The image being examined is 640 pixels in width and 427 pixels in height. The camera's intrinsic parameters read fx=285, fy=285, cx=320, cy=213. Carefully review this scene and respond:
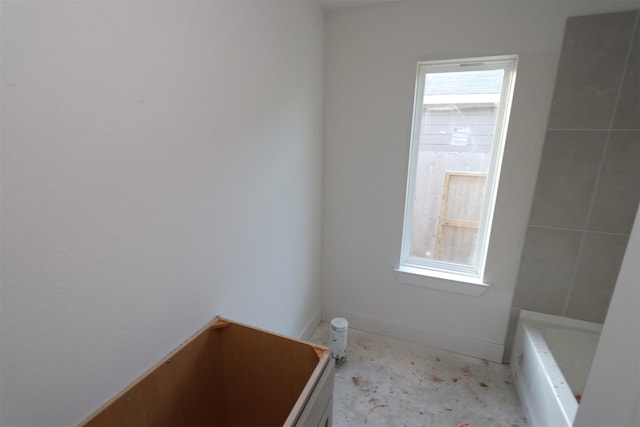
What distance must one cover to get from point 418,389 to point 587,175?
1.62 m

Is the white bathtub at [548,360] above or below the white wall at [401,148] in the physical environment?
below

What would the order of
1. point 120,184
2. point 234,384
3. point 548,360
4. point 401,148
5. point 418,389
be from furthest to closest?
point 401,148
point 418,389
point 548,360
point 234,384
point 120,184

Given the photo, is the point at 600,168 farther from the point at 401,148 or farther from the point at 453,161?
the point at 401,148

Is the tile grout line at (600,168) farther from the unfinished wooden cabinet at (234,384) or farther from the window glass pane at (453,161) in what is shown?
the unfinished wooden cabinet at (234,384)

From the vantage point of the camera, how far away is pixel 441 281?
81.1 inches

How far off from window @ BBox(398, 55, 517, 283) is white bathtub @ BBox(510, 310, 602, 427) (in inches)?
16.9

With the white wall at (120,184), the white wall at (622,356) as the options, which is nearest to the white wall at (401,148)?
the white wall at (120,184)

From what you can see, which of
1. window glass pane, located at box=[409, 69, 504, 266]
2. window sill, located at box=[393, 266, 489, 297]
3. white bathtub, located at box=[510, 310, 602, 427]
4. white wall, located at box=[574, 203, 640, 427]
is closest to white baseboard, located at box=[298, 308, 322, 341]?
window sill, located at box=[393, 266, 489, 297]

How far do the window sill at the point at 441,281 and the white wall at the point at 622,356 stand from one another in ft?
4.22

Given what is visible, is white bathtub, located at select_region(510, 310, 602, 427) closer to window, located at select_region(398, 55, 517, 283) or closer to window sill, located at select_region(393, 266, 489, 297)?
window sill, located at select_region(393, 266, 489, 297)

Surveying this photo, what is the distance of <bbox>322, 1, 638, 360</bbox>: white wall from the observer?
1632 millimetres

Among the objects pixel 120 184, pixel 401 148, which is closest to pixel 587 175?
pixel 401 148

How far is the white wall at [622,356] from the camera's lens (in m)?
0.61

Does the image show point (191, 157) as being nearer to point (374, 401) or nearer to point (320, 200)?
point (320, 200)
